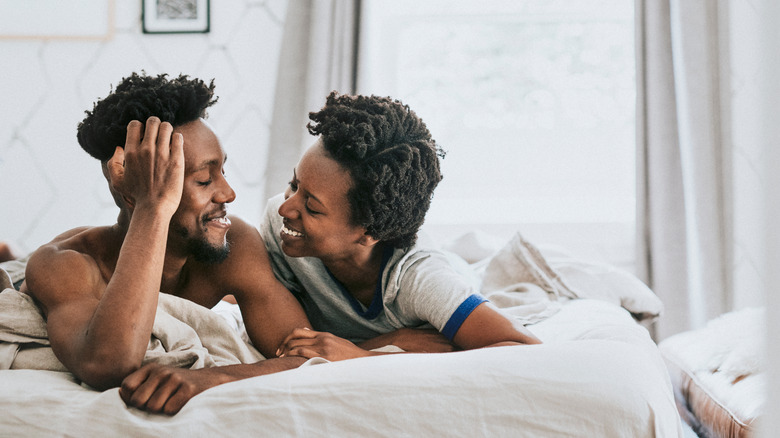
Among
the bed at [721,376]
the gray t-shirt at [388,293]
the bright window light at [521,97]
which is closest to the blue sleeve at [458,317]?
the gray t-shirt at [388,293]

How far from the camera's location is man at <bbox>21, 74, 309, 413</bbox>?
113cm

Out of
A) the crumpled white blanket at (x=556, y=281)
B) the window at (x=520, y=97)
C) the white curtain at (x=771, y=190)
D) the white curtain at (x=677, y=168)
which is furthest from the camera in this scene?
the window at (x=520, y=97)

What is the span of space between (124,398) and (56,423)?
102mm

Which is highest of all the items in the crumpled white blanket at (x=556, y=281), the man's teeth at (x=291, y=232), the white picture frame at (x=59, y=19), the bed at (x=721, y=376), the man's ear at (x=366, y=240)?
the white picture frame at (x=59, y=19)

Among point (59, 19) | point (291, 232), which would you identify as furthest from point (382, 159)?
point (59, 19)

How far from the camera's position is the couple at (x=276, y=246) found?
4.07 feet

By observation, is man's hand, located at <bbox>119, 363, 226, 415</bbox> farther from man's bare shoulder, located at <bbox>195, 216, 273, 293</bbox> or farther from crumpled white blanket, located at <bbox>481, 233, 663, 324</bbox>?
crumpled white blanket, located at <bbox>481, 233, 663, 324</bbox>

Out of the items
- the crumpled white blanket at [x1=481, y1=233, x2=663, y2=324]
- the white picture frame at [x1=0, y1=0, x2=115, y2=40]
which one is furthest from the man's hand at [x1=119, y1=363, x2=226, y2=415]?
the white picture frame at [x1=0, y1=0, x2=115, y2=40]

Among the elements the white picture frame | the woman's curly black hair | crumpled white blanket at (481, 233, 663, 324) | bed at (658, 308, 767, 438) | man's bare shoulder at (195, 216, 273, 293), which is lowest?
bed at (658, 308, 767, 438)

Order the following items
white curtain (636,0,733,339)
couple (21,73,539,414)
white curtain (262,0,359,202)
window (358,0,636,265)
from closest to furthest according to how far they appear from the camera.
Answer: couple (21,73,539,414), white curtain (636,0,733,339), white curtain (262,0,359,202), window (358,0,636,265)

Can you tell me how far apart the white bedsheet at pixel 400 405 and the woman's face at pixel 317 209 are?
0.53 metres

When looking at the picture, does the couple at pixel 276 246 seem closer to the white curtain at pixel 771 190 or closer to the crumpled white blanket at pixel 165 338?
the crumpled white blanket at pixel 165 338

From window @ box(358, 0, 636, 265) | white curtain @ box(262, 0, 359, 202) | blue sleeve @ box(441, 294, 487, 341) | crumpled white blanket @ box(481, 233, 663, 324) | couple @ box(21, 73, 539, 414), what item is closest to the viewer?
couple @ box(21, 73, 539, 414)

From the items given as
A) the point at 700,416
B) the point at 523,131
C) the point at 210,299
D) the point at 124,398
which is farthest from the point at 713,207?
the point at 124,398
